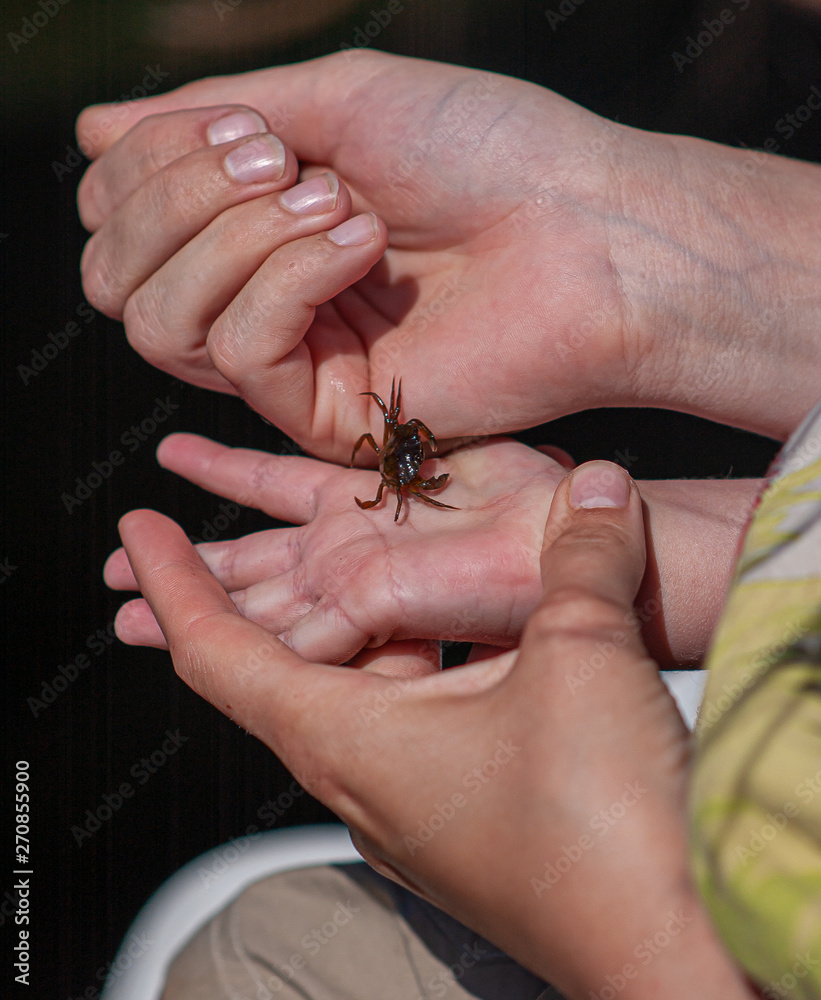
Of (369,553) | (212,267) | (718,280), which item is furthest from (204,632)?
(718,280)

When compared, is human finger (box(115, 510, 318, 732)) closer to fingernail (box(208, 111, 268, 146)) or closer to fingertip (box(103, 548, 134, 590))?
fingertip (box(103, 548, 134, 590))

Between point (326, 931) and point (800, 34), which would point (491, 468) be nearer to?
point (326, 931)

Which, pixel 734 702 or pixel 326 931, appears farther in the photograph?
pixel 326 931

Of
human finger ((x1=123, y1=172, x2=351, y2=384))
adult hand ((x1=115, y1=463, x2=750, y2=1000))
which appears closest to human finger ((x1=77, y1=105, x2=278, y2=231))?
human finger ((x1=123, y1=172, x2=351, y2=384))

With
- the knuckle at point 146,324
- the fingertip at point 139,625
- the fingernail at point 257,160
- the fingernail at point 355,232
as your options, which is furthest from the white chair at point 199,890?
the fingernail at point 257,160

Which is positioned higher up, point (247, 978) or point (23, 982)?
point (247, 978)

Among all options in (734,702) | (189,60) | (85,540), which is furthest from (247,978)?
(189,60)

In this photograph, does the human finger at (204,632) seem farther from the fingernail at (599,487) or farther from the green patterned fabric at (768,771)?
the green patterned fabric at (768,771)
